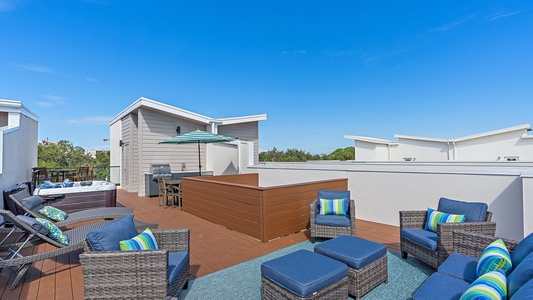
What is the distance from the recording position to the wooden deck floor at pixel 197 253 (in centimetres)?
264

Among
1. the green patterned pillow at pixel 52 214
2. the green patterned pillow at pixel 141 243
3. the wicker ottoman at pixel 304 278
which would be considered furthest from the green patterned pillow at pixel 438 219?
the green patterned pillow at pixel 52 214

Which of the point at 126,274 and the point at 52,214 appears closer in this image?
the point at 126,274

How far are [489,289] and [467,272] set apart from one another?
2.72ft

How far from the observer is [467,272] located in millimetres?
2061

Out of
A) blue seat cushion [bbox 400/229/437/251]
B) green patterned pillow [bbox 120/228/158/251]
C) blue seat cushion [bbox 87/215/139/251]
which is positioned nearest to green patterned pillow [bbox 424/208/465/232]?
blue seat cushion [bbox 400/229/437/251]

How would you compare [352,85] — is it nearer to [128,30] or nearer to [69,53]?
[128,30]

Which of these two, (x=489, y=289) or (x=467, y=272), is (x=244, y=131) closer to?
(x=467, y=272)

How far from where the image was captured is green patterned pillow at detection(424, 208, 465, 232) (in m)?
3.11

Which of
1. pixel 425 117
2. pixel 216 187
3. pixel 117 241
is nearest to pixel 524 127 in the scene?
pixel 425 117

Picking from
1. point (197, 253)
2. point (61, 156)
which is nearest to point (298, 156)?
point (197, 253)

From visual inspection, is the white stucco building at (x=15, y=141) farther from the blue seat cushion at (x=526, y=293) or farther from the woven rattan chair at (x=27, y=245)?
the blue seat cushion at (x=526, y=293)

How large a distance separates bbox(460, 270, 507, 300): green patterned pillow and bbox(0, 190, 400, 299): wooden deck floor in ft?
7.84

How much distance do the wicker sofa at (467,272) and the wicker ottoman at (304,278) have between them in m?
0.62

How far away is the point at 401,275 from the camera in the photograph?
2.90 metres
